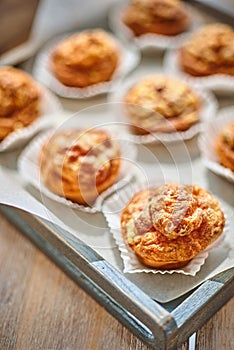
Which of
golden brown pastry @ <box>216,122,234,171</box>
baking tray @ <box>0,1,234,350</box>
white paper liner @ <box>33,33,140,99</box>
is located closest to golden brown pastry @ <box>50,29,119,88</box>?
white paper liner @ <box>33,33,140,99</box>

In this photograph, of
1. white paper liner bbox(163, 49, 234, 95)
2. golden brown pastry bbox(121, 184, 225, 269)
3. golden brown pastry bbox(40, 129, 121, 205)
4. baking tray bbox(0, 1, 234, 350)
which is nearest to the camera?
baking tray bbox(0, 1, 234, 350)

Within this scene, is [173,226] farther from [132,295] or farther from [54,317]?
[54,317]

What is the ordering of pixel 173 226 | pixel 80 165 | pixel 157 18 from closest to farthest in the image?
pixel 173 226 < pixel 80 165 < pixel 157 18

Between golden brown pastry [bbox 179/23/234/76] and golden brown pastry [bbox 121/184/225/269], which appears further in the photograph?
golden brown pastry [bbox 179/23/234/76]

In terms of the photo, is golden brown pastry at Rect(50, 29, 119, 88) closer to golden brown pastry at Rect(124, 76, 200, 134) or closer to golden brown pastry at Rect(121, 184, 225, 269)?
golden brown pastry at Rect(124, 76, 200, 134)

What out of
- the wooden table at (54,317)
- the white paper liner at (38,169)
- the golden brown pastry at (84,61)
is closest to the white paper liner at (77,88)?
the golden brown pastry at (84,61)

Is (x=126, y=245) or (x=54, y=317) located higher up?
(x=126, y=245)

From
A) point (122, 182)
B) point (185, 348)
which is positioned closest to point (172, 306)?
point (185, 348)

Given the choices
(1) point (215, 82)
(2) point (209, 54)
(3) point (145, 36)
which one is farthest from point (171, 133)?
(3) point (145, 36)
